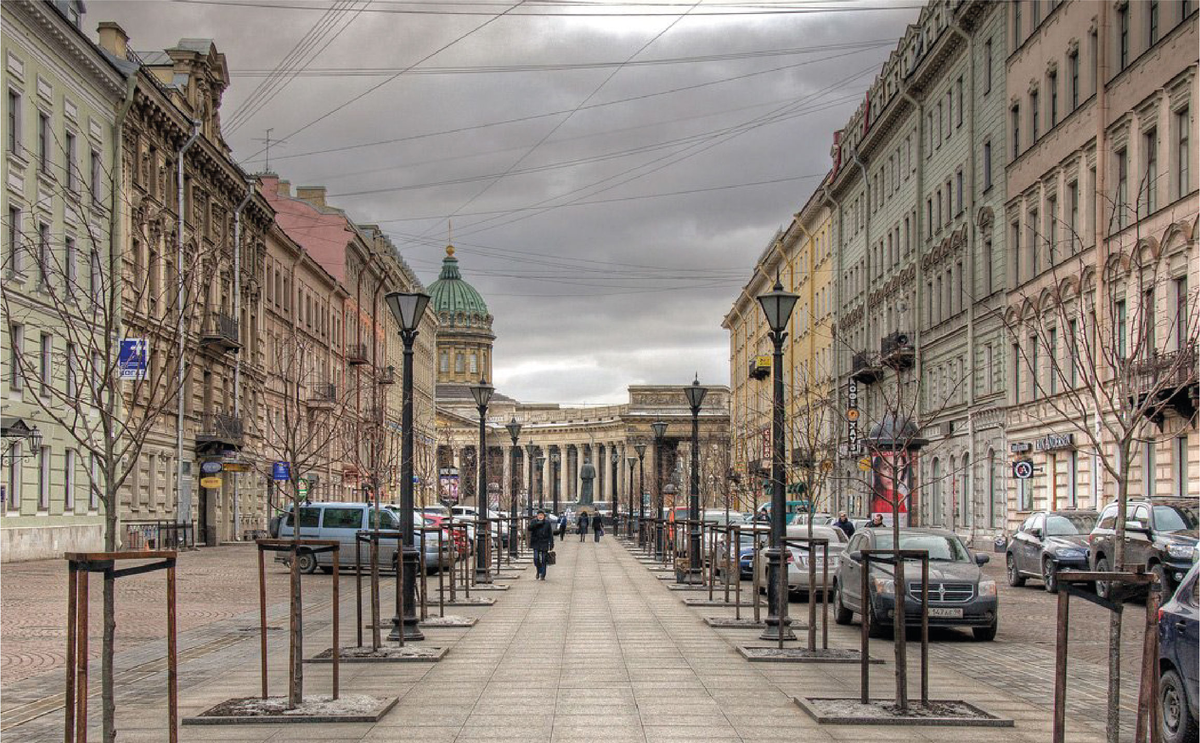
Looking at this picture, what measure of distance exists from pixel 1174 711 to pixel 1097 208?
30.7 metres

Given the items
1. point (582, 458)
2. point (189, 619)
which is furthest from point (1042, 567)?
point (582, 458)

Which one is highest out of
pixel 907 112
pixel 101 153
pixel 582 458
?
pixel 907 112

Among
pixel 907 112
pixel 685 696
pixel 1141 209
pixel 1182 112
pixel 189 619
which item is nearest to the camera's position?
pixel 685 696

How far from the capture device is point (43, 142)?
4009cm

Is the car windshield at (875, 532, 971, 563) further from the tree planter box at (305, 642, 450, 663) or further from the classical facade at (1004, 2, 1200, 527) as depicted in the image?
the tree planter box at (305, 642, 450, 663)

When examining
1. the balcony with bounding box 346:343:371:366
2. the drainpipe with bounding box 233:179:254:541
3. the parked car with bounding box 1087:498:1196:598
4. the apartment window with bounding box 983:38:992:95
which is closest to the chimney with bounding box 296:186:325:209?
the balcony with bounding box 346:343:371:366

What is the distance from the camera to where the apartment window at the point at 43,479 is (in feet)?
131

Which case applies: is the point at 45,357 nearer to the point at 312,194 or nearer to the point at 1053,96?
the point at 1053,96

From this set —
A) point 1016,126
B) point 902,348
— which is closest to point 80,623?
point 1016,126

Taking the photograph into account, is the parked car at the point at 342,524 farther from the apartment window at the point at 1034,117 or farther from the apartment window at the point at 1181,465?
the apartment window at the point at 1034,117

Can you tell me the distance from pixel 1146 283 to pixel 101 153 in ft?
89.8

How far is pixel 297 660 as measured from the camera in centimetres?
1275

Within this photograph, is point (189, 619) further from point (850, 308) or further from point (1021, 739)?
point (850, 308)

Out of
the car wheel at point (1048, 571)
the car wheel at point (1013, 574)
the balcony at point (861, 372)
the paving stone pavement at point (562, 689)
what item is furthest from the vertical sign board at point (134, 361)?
the balcony at point (861, 372)
